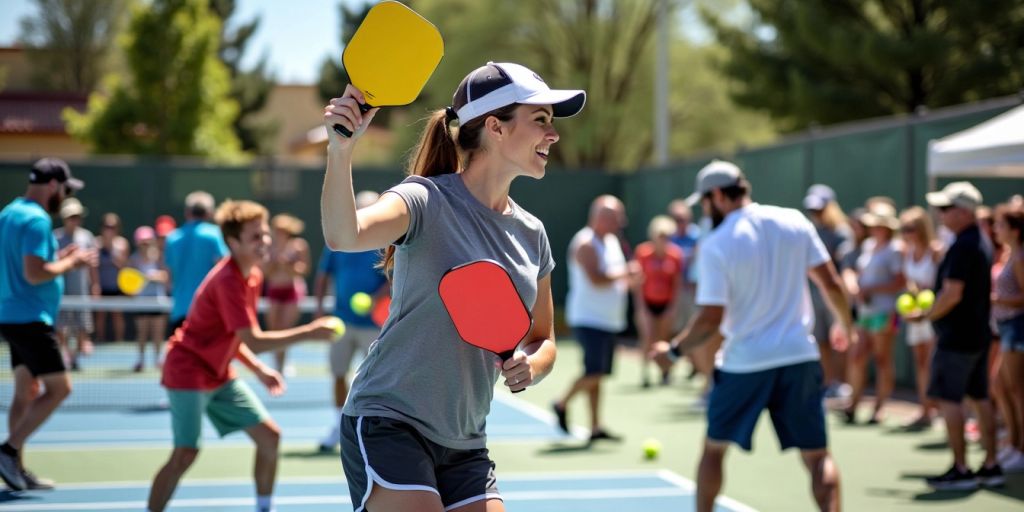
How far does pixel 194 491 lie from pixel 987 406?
5.73 m

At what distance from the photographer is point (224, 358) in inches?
254

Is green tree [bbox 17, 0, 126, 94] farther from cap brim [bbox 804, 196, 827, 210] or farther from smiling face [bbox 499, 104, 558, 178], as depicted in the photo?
smiling face [bbox 499, 104, 558, 178]

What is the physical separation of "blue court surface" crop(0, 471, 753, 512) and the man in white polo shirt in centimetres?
169

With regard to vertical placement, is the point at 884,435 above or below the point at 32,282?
below

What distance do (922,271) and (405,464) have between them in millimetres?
8558

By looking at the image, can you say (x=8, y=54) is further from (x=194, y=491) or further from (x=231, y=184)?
(x=194, y=491)

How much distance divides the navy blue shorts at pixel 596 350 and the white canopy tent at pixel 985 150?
3.19m

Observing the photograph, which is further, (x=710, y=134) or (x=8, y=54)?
(x=8, y=54)

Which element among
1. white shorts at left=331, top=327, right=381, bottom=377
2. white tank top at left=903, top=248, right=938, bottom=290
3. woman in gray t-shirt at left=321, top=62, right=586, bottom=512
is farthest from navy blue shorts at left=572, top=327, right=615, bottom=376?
woman in gray t-shirt at left=321, top=62, right=586, bottom=512

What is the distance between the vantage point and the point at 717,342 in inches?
382

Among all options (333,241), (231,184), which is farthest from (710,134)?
(333,241)

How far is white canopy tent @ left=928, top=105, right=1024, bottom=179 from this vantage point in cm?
902

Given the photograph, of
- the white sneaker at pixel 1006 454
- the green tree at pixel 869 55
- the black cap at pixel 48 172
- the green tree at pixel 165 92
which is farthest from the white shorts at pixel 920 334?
the green tree at pixel 165 92

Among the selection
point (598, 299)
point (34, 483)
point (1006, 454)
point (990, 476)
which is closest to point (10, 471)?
point (34, 483)
